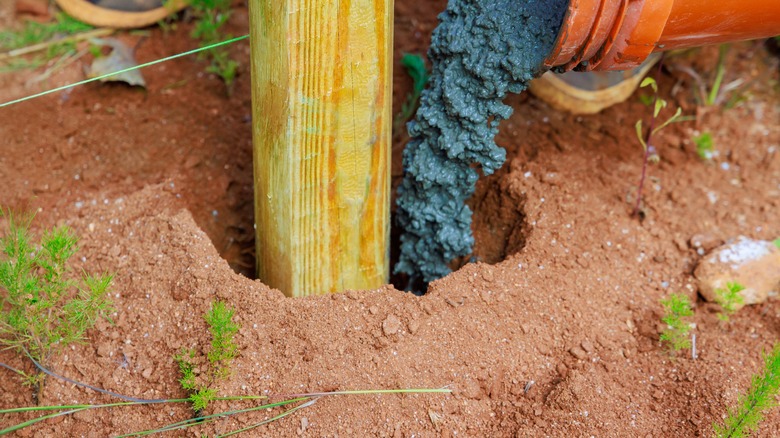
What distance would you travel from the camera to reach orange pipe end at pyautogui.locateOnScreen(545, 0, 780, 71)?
1.67 metres

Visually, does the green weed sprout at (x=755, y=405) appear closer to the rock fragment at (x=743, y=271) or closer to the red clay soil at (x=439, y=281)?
the red clay soil at (x=439, y=281)

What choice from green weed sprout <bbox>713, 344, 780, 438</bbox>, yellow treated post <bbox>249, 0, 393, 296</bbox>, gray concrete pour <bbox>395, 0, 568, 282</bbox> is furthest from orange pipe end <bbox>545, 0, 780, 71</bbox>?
green weed sprout <bbox>713, 344, 780, 438</bbox>

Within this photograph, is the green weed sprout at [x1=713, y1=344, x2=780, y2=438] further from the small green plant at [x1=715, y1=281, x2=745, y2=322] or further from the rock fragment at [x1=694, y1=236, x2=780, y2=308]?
the rock fragment at [x1=694, y1=236, x2=780, y2=308]

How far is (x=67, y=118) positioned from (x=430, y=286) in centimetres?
154

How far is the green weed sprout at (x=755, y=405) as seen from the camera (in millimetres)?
1801

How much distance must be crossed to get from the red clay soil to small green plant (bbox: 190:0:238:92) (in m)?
0.07

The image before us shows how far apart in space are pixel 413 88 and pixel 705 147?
111 centimetres

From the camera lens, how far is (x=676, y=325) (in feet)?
7.02

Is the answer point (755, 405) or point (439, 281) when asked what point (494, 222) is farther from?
point (755, 405)

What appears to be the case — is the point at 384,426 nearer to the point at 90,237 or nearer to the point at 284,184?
the point at 284,184

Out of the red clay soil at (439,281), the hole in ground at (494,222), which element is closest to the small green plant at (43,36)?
the red clay soil at (439,281)

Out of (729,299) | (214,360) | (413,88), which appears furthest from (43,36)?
(729,299)

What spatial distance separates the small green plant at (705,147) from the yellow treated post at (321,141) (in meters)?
1.31

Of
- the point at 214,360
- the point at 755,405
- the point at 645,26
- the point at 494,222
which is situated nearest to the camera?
the point at 645,26
